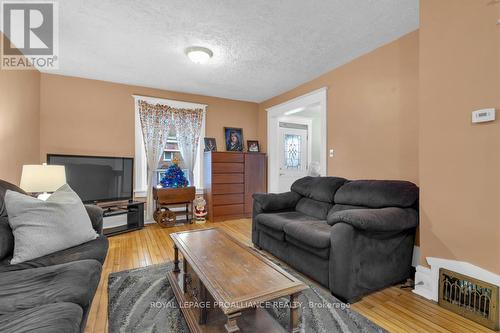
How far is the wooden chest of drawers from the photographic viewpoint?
4.25m

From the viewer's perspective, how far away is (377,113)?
109 inches

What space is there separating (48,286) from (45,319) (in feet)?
1.04

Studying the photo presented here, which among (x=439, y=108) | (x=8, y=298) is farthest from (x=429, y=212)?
(x=8, y=298)

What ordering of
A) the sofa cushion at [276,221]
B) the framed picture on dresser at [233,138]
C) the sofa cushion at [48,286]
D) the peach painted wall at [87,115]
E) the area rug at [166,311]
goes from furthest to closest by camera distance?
the framed picture on dresser at [233,138]
the peach painted wall at [87,115]
the sofa cushion at [276,221]
the area rug at [166,311]
the sofa cushion at [48,286]

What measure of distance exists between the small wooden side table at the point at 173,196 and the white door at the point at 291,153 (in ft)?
6.49

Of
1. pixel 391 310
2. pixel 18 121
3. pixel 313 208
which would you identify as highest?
pixel 18 121

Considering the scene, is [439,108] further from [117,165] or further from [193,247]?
[117,165]

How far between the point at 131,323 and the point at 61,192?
1119 millimetres

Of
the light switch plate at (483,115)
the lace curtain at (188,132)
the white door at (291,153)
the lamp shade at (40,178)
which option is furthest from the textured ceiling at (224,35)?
the white door at (291,153)

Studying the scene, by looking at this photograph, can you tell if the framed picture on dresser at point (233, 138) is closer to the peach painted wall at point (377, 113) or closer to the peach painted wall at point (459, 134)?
the peach painted wall at point (377, 113)

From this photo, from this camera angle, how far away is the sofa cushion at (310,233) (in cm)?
185

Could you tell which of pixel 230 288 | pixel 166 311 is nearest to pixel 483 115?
pixel 230 288

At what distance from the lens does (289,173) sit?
5152 mm

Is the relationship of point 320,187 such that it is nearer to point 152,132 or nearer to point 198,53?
point 198,53
